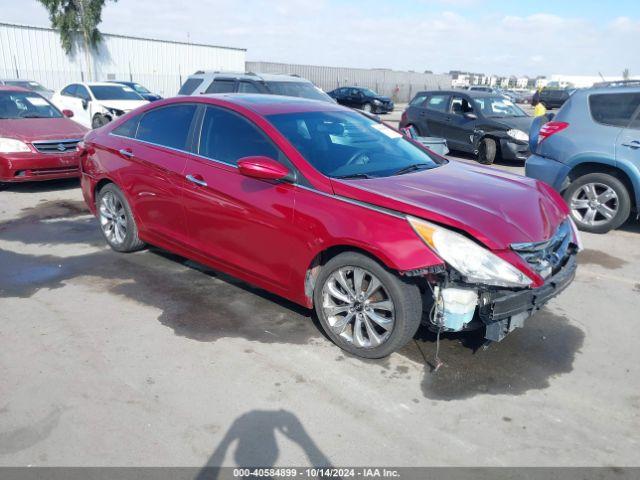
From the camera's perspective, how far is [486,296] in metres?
3.37

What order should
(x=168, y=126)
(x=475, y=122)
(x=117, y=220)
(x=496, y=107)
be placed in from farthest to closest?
(x=496, y=107), (x=475, y=122), (x=117, y=220), (x=168, y=126)

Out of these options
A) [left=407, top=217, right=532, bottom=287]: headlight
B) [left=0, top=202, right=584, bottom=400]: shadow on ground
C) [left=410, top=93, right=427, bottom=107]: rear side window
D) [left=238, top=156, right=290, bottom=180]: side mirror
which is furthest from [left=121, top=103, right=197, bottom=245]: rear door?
[left=410, top=93, right=427, bottom=107]: rear side window

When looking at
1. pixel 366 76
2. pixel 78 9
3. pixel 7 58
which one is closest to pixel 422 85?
pixel 366 76

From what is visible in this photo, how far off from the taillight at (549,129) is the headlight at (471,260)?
4619mm

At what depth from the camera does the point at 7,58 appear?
2948 cm

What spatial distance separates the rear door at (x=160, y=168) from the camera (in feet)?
15.7

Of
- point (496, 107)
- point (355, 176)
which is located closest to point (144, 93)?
point (496, 107)

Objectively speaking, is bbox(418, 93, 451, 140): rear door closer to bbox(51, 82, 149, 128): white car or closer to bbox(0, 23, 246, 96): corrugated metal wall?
bbox(51, 82, 149, 128): white car

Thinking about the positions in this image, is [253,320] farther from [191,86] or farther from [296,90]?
[191,86]

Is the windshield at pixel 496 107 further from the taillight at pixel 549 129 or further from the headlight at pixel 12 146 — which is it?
the headlight at pixel 12 146

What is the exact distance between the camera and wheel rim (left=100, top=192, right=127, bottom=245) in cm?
566

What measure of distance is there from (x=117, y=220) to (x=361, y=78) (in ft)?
141

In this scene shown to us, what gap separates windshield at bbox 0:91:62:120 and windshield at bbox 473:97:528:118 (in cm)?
902

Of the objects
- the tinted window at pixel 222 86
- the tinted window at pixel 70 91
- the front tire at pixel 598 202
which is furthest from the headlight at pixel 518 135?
the tinted window at pixel 70 91
